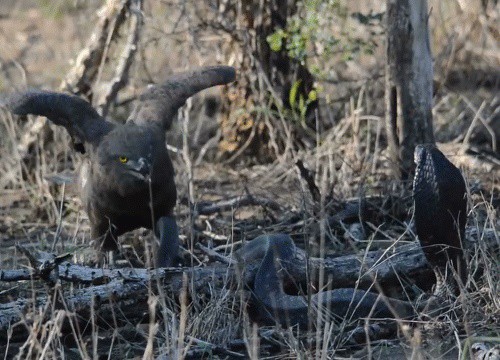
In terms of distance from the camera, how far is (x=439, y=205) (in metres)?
5.64

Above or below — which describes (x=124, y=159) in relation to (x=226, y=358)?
above

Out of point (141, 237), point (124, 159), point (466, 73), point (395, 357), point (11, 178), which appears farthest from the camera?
point (466, 73)

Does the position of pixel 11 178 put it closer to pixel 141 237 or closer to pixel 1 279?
→ pixel 141 237

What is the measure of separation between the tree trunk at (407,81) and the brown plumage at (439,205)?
6.47 feet

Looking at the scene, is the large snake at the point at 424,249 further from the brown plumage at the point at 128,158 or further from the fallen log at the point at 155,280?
the brown plumage at the point at 128,158

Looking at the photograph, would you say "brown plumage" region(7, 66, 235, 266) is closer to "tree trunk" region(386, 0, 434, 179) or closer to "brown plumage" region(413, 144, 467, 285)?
"tree trunk" region(386, 0, 434, 179)

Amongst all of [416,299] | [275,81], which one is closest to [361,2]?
[275,81]

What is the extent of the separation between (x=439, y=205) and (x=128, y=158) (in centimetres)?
206

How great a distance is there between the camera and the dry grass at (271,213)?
543 centimetres

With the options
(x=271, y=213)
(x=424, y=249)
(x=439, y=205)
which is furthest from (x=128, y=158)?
(x=439, y=205)

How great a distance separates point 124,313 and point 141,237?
1992mm

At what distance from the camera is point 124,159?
686cm

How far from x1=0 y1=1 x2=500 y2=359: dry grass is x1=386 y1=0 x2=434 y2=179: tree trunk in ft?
0.99

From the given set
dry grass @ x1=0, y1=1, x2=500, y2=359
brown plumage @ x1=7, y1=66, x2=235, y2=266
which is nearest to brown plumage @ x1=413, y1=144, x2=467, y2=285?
dry grass @ x1=0, y1=1, x2=500, y2=359
